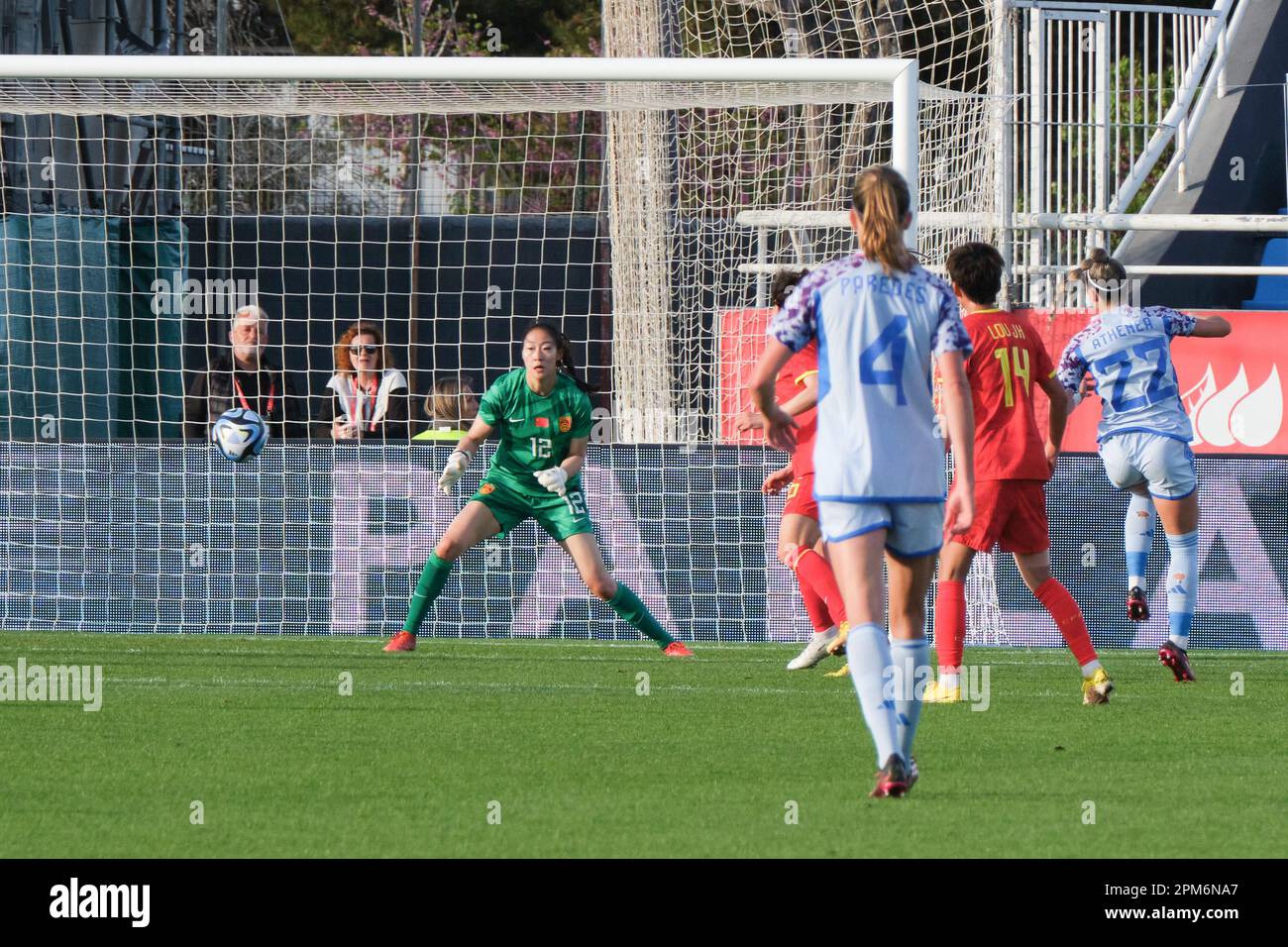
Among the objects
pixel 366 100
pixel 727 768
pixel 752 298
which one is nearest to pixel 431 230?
pixel 752 298

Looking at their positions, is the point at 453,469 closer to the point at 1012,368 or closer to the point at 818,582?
the point at 818,582

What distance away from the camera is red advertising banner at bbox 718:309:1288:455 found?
13375mm

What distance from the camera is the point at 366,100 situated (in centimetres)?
1287

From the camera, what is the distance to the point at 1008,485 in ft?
30.2

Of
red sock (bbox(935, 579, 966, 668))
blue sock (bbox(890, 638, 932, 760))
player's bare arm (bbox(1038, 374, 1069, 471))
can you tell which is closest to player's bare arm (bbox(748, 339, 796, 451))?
blue sock (bbox(890, 638, 932, 760))

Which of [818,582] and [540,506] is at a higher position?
[540,506]

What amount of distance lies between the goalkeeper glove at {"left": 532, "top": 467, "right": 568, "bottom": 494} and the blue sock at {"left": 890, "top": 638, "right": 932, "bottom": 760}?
4746 mm

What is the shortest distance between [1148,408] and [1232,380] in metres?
3.25

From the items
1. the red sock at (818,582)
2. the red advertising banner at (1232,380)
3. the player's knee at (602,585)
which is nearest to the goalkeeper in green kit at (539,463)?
the player's knee at (602,585)

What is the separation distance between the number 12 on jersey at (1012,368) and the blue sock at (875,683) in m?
3.13

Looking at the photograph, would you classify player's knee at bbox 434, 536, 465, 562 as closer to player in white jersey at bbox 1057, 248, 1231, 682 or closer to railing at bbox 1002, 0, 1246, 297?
player in white jersey at bbox 1057, 248, 1231, 682

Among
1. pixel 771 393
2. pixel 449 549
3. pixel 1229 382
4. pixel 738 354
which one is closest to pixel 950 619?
pixel 771 393
